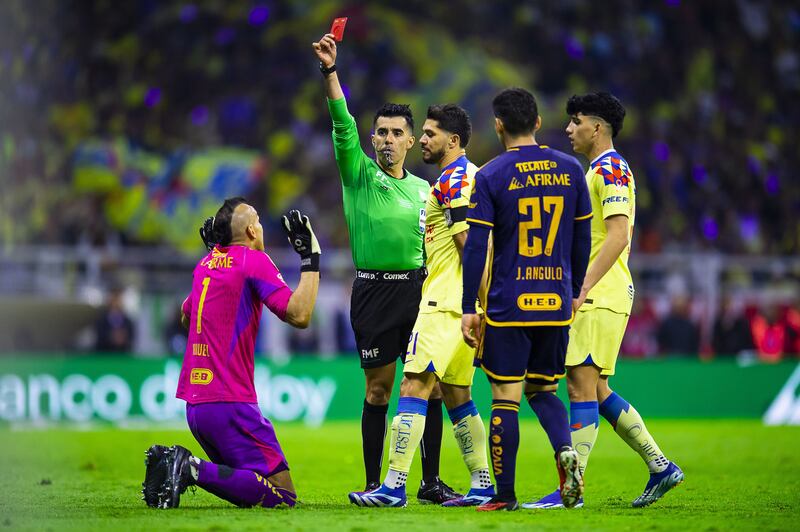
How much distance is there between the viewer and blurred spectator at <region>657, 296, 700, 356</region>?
2173 centimetres

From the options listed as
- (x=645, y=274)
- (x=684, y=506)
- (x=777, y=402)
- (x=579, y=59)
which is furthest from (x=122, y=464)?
(x=579, y=59)

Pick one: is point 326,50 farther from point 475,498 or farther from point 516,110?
point 475,498

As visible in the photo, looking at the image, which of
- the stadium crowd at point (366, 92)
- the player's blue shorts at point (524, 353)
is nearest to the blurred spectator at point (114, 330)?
the stadium crowd at point (366, 92)

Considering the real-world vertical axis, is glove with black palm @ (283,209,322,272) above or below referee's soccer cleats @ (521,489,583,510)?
above

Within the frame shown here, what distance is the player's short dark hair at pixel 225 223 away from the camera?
8.30 m

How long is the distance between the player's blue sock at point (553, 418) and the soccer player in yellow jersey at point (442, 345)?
0.76m

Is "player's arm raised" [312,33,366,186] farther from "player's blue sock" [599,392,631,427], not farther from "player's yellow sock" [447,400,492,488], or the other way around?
"player's blue sock" [599,392,631,427]

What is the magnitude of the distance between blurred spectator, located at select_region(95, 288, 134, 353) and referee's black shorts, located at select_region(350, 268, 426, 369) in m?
12.9

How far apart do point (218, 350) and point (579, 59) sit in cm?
2483

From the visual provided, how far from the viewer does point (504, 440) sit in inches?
300

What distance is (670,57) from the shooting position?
31672mm

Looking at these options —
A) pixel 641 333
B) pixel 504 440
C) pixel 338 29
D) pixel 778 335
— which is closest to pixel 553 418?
pixel 504 440

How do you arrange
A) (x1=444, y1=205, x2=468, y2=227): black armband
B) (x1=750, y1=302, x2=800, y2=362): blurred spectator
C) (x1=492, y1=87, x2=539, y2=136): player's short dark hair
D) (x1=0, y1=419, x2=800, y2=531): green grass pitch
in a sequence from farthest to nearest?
1. (x1=750, y1=302, x2=800, y2=362): blurred spectator
2. (x1=444, y1=205, x2=468, y2=227): black armband
3. (x1=492, y1=87, x2=539, y2=136): player's short dark hair
4. (x1=0, y1=419, x2=800, y2=531): green grass pitch

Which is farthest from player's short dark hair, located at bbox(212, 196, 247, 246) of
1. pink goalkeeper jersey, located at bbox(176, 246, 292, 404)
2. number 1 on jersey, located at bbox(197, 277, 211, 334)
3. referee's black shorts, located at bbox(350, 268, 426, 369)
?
referee's black shorts, located at bbox(350, 268, 426, 369)
